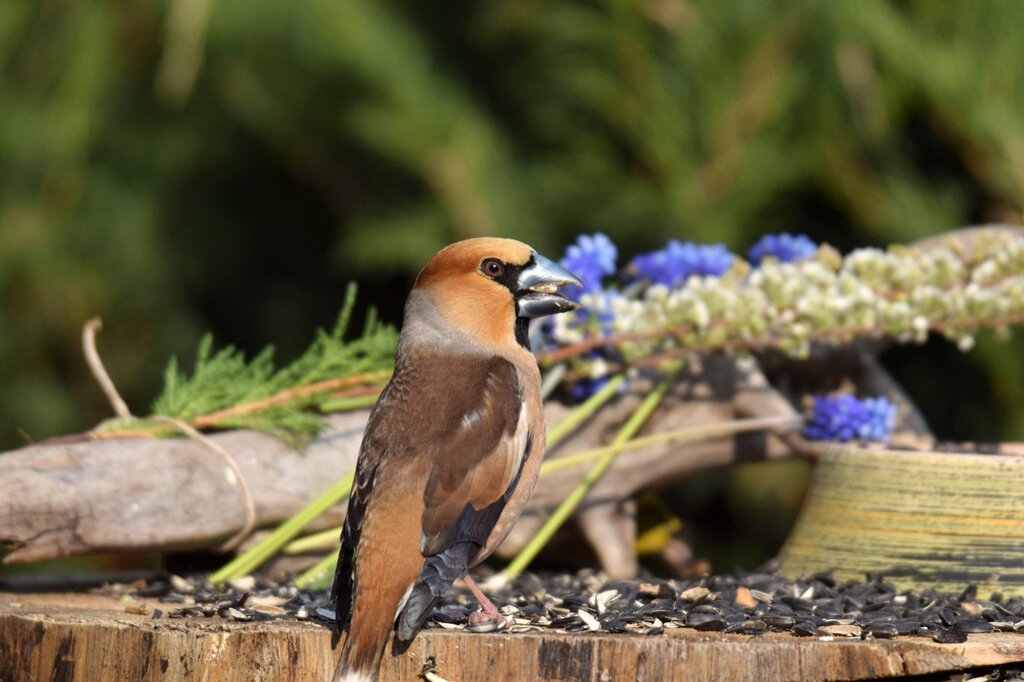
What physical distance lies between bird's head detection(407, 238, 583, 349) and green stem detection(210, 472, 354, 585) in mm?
561

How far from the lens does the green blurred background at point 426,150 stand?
3.91 m

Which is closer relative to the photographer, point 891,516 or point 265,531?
point 891,516

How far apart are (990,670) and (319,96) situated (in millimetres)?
3371

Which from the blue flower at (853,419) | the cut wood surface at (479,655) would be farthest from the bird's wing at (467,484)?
the blue flower at (853,419)

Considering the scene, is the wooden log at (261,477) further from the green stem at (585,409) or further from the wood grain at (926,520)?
the wood grain at (926,520)

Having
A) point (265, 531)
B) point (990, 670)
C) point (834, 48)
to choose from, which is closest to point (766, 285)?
point (990, 670)

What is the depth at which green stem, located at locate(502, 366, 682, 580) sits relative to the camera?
249 cm

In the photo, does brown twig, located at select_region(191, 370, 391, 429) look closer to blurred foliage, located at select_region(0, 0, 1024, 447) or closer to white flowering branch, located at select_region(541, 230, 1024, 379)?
white flowering branch, located at select_region(541, 230, 1024, 379)

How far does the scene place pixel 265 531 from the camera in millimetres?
2572

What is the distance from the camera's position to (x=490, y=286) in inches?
77.8

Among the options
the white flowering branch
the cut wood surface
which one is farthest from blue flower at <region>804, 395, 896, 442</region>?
the cut wood surface

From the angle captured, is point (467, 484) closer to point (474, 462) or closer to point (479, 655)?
point (474, 462)

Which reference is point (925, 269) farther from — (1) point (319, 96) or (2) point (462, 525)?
(1) point (319, 96)

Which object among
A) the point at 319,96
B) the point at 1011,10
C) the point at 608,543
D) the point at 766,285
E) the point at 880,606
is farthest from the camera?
the point at 319,96
